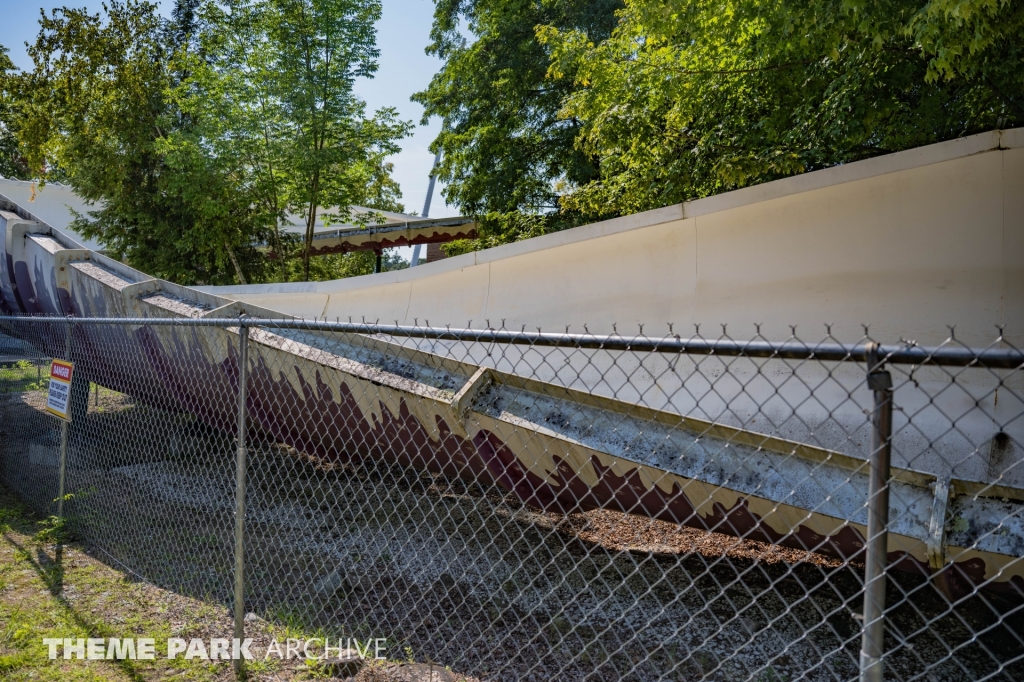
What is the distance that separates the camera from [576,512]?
241 inches

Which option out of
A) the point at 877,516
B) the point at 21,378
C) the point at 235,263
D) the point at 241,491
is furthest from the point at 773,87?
the point at 235,263

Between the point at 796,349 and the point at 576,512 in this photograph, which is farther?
the point at 576,512

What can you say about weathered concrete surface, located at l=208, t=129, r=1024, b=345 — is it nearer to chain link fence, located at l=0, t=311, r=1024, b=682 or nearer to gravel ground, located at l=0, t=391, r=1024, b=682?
chain link fence, located at l=0, t=311, r=1024, b=682

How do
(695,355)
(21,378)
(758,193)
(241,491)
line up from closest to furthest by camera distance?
(241,491), (695,355), (758,193), (21,378)

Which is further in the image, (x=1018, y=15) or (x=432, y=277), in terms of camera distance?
(x=432, y=277)

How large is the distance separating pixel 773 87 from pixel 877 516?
8020mm

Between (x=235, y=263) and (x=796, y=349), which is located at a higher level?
(x=235, y=263)

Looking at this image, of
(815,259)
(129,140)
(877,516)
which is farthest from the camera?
(129,140)

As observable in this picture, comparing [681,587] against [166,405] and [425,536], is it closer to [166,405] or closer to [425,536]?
[425,536]

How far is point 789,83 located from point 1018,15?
331 cm

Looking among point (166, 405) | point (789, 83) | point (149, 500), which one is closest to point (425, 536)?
point (149, 500)

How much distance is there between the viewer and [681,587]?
5.00 metres

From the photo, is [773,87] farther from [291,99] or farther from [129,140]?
[129,140]

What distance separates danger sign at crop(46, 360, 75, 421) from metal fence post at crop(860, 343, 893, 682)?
193 inches
